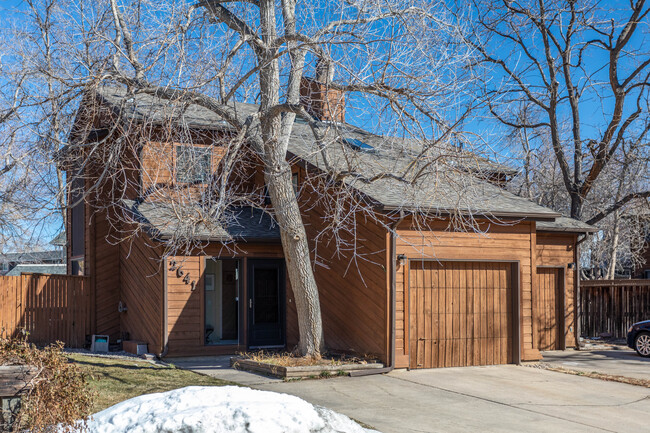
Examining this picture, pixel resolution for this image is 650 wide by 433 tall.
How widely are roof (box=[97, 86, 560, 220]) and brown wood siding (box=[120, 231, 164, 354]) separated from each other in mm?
3181

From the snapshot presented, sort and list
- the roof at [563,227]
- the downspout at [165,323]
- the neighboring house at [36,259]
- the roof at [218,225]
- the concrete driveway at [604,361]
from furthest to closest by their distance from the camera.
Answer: the neighboring house at [36,259], the roof at [563,227], the downspout at [165,323], the roof at [218,225], the concrete driveway at [604,361]

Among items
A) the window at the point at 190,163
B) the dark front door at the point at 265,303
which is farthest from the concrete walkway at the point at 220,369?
the window at the point at 190,163

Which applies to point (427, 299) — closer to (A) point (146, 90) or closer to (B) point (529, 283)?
(B) point (529, 283)

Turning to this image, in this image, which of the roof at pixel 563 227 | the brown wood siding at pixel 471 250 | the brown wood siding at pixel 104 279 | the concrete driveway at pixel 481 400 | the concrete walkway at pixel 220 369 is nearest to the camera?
the concrete driveway at pixel 481 400

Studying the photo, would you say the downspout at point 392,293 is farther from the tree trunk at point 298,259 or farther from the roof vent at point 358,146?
the roof vent at point 358,146

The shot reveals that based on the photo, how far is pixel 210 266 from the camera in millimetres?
18641

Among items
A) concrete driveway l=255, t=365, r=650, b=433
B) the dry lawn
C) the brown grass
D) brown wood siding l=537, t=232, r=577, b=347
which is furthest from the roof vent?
the dry lawn

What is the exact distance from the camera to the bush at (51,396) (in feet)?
19.3

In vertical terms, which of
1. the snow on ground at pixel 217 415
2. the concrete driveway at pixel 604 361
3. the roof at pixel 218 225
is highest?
the roof at pixel 218 225

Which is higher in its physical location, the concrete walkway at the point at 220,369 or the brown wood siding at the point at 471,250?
the brown wood siding at the point at 471,250

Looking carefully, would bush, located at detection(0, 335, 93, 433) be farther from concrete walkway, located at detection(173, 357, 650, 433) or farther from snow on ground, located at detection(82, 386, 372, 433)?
concrete walkway, located at detection(173, 357, 650, 433)

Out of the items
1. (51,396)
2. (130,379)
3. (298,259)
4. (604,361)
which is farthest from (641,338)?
(51,396)

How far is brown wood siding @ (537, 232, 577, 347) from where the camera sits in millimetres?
16516

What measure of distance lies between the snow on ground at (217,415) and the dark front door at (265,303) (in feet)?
28.9
